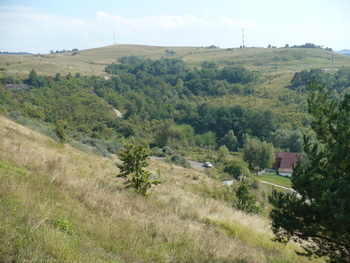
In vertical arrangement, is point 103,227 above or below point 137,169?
above

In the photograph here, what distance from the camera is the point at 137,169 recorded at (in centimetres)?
826

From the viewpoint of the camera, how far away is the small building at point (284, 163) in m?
48.5

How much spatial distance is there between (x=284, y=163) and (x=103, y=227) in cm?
4862

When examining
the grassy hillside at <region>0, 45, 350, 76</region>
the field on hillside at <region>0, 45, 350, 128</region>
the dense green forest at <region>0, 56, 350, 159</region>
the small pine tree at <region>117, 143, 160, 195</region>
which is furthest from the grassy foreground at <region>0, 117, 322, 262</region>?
the grassy hillside at <region>0, 45, 350, 76</region>

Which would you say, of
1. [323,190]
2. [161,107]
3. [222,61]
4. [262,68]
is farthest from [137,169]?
[222,61]

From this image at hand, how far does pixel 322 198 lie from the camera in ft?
14.2

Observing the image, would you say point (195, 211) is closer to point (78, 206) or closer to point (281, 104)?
point (78, 206)

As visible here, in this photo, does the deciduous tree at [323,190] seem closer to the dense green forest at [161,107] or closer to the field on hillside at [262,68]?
the dense green forest at [161,107]

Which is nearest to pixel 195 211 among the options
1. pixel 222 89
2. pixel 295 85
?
pixel 295 85

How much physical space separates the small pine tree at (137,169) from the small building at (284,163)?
140 ft

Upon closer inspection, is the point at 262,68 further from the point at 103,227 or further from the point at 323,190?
the point at 103,227

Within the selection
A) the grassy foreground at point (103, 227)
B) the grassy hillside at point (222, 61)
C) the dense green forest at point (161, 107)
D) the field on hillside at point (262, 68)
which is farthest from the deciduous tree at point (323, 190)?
the grassy hillside at point (222, 61)

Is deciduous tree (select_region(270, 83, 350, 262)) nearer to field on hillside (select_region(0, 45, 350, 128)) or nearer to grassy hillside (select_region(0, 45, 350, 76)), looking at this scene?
field on hillside (select_region(0, 45, 350, 128))

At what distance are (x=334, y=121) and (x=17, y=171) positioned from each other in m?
5.97
